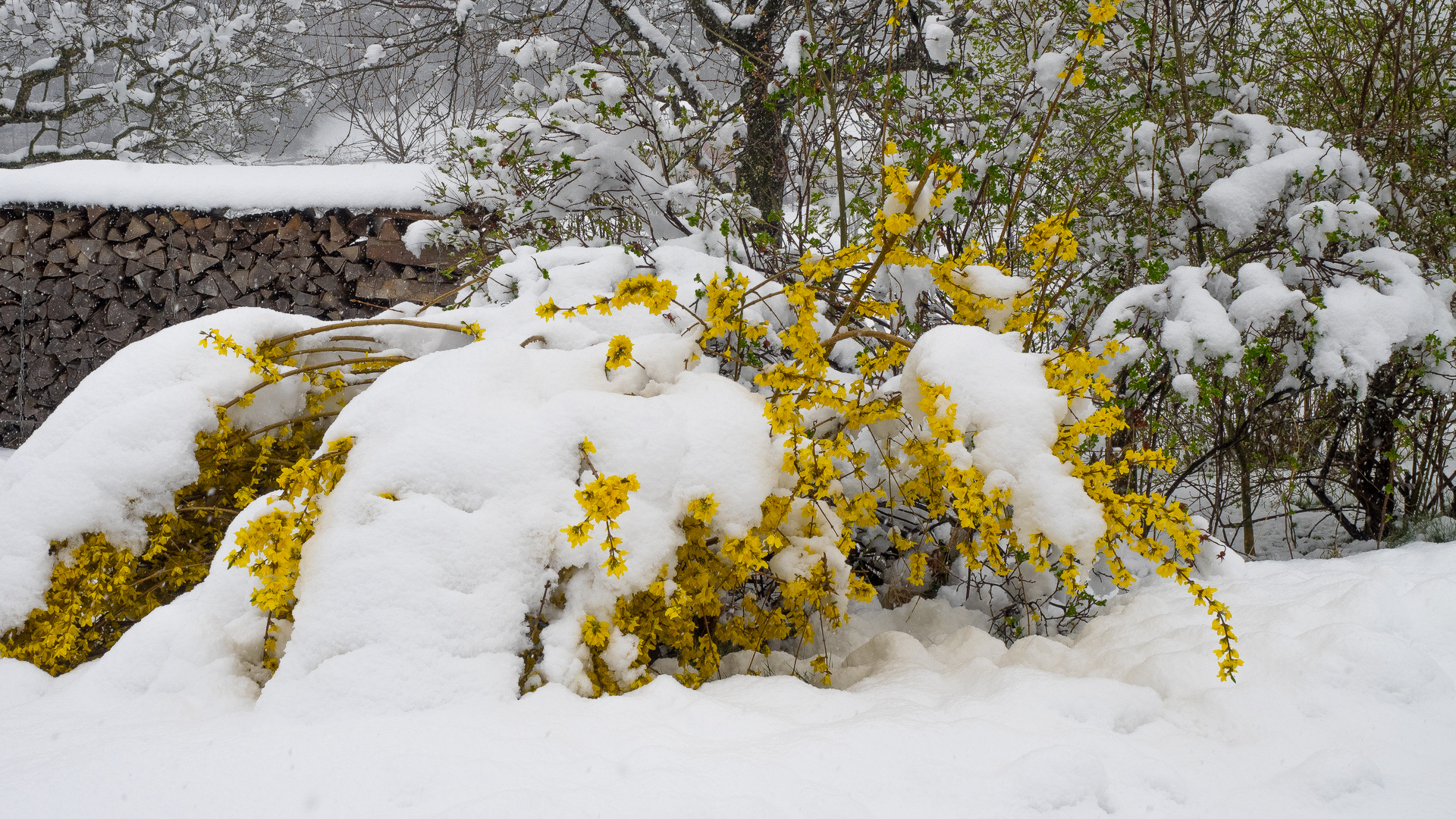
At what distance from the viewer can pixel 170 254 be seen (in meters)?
5.21

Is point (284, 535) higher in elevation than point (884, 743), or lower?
higher

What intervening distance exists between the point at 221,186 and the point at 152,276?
33.0 inches

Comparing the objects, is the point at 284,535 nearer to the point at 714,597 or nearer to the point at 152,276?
the point at 714,597

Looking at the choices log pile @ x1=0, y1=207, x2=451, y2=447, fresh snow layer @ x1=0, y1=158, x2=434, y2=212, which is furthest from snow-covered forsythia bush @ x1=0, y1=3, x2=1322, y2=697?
fresh snow layer @ x1=0, y1=158, x2=434, y2=212

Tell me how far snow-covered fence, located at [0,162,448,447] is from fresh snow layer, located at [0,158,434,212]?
0.01 meters

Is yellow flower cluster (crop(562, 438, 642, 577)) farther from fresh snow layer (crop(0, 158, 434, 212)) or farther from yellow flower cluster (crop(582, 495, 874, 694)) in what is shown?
fresh snow layer (crop(0, 158, 434, 212))

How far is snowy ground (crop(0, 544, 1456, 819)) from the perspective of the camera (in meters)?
1.12

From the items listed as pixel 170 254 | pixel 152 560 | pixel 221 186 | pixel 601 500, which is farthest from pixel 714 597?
pixel 170 254

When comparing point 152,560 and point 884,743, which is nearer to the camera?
point 884,743

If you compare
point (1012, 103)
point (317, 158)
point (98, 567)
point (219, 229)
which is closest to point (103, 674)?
point (98, 567)

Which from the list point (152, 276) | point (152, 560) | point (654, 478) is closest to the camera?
point (654, 478)

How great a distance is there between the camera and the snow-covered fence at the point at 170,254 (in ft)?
16.2

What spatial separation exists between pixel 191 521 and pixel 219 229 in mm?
A: 3969

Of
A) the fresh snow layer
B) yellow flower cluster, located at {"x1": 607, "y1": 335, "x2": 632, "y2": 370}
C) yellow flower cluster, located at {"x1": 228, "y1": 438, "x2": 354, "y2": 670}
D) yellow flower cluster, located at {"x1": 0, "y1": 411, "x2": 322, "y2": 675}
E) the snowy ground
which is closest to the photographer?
the snowy ground
